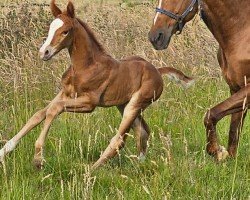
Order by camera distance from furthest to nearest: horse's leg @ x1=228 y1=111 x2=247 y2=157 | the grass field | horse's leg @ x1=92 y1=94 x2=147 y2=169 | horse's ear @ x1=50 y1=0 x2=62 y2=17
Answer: horse's leg @ x1=228 y1=111 x2=247 y2=157 → horse's leg @ x1=92 y1=94 x2=147 y2=169 → horse's ear @ x1=50 y1=0 x2=62 y2=17 → the grass field

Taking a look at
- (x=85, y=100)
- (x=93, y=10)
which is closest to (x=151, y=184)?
(x=85, y=100)

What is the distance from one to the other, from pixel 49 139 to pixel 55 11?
1297 mm

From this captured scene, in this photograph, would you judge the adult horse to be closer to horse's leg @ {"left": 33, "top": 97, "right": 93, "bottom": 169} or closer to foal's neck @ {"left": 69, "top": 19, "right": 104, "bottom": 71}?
foal's neck @ {"left": 69, "top": 19, "right": 104, "bottom": 71}

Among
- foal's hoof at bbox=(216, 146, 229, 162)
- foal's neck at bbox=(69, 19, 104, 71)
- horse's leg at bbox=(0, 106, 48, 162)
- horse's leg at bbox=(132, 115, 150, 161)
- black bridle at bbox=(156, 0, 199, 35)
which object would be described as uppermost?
black bridle at bbox=(156, 0, 199, 35)

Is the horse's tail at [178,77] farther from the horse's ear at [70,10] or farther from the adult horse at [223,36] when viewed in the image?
the horse's ear at [70,10]

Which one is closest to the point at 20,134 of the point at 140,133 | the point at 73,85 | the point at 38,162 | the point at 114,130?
the point at 38,162

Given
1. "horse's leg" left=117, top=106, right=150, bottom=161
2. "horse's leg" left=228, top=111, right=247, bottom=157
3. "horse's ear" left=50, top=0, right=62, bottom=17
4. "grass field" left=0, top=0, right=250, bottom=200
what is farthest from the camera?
"horse's leg" left=228, top=111, right=247, bottom=157

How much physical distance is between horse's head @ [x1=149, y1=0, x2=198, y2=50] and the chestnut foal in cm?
56

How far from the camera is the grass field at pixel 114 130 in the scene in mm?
4242

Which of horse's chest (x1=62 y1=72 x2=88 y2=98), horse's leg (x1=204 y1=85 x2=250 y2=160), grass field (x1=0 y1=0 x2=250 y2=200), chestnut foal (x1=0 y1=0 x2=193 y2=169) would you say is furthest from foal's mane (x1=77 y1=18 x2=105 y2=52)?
horse's leg (x1=204 y1=85 x2=250 y2=160)

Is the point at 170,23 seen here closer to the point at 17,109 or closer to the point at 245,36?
the point at 245,36

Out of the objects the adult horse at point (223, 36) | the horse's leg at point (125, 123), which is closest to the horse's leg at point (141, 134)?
→ the horse's leg at point (125, 123)

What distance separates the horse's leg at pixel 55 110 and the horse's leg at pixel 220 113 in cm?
103

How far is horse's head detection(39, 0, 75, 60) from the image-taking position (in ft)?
15.4
